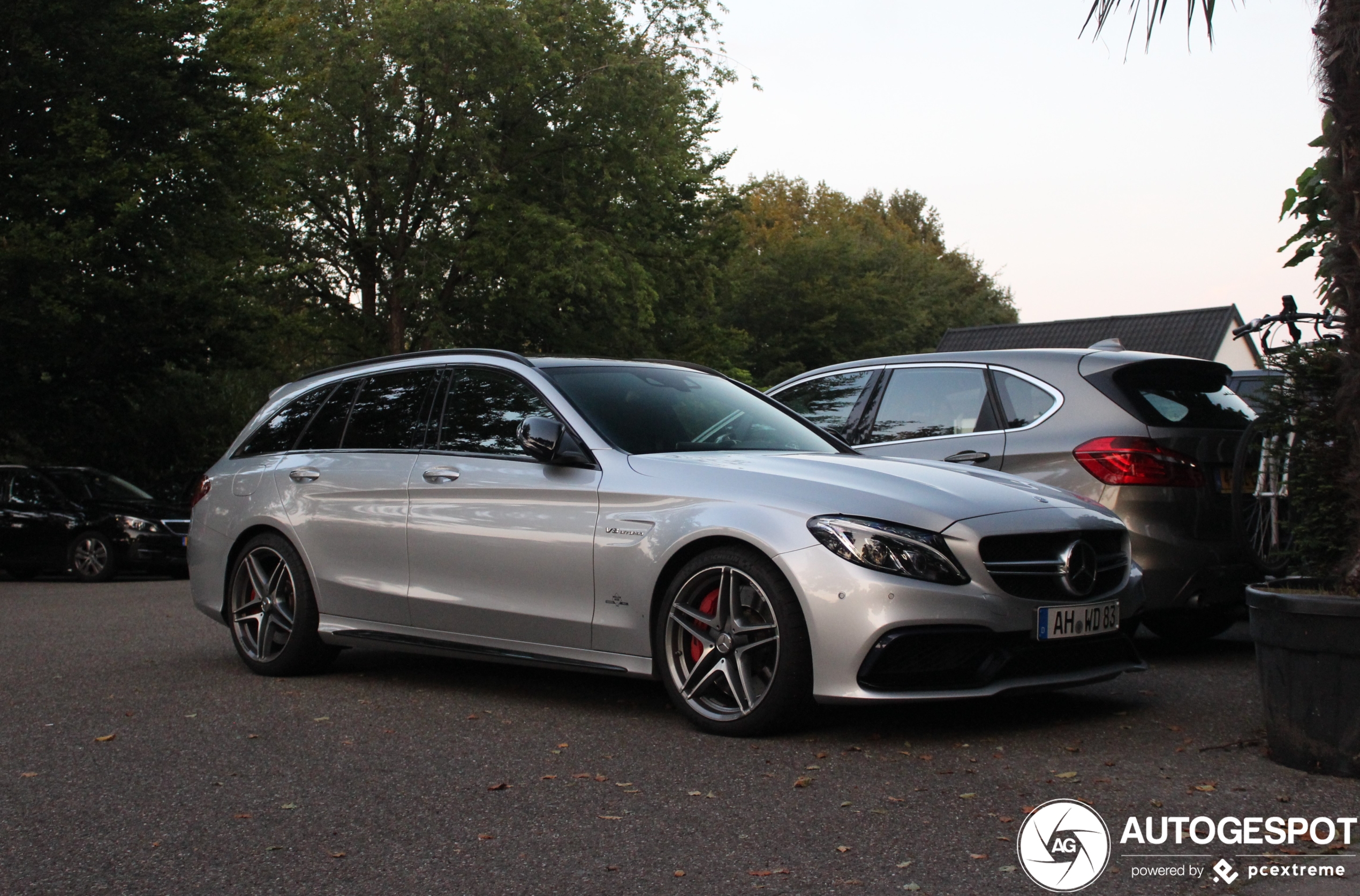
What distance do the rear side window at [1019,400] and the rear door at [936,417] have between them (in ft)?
0.20

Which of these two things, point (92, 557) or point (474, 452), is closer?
point (474, 452)

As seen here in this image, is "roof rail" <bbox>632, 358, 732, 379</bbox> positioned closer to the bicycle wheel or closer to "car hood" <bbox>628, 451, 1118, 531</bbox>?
"car hood" <bbox>628, 451, 1118, 531</bbox>

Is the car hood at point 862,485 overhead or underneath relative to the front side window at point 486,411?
underneath

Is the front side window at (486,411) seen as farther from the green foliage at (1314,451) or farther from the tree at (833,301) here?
the tree at (833,301)

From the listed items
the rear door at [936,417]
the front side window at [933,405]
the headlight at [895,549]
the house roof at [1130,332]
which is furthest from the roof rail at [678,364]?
the house roof at [1130,332]

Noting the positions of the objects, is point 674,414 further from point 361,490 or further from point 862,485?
point 361,490

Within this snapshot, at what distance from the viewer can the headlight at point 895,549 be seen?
17.5 feet

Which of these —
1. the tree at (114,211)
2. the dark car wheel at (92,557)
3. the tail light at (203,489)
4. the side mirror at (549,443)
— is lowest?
the dark car wheel at (92,557)

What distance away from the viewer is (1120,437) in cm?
732

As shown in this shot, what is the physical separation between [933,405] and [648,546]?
2.98 metres

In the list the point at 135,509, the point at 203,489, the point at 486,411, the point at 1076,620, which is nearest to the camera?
the point at 1076,620

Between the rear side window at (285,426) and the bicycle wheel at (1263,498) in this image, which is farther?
the rear side window at (285,426)

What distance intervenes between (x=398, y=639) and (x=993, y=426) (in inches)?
135

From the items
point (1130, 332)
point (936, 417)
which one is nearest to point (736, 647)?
point (936, 417)
